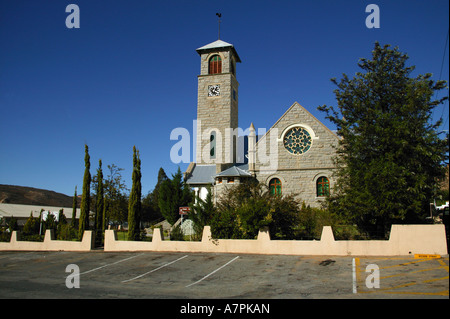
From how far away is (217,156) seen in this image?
1489 inches

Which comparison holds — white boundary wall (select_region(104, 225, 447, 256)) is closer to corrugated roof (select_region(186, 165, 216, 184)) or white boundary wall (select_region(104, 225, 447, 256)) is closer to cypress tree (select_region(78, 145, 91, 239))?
cypress tree (select_region(78, 145, 91, 239))

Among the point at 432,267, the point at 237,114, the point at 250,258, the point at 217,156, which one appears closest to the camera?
the point at 432,267

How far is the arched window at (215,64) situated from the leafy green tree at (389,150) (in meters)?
19.7

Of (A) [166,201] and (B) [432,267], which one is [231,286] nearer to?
(B) [432,267]

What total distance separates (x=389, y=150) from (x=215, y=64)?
25619 millimetres

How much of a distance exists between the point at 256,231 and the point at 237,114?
25205mm

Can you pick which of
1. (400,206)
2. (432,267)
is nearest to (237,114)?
(400,206)

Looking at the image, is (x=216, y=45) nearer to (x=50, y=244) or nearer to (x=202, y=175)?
(x=202, y=175)

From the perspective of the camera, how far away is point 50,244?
2534 cm

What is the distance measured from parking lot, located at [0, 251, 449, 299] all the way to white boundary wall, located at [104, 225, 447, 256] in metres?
0.84

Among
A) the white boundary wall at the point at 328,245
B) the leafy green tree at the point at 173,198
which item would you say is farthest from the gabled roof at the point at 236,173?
the white boundary wall at the point at 328,245

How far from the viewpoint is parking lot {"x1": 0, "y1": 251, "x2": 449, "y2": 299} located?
11.5m

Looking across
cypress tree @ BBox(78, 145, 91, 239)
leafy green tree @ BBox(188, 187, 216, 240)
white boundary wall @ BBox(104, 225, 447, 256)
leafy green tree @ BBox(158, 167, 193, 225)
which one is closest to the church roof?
leafy green tree @ BBox(158, 167, 193, 225)

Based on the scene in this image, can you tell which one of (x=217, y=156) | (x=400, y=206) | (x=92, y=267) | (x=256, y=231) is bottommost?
(x=92, y=267)
